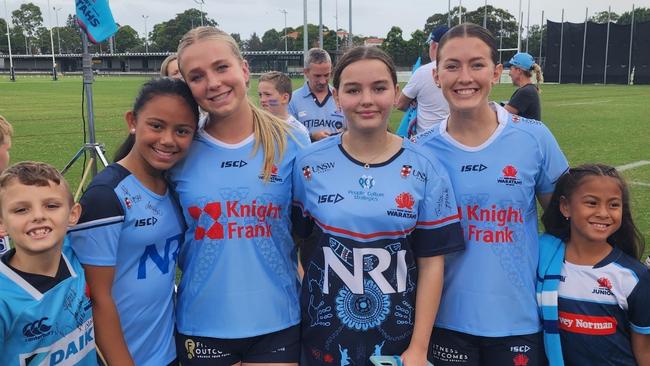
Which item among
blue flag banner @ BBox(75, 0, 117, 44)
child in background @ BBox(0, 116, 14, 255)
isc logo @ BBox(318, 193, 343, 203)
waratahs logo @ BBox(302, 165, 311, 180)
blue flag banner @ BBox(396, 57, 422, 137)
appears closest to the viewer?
isc logo @ BBox(318, 193, 343, 203)

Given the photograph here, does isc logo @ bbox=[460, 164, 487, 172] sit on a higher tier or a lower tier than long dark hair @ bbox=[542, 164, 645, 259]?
higher

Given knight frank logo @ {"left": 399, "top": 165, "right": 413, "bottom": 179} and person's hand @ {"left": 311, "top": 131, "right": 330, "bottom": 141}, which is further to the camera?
person's hand @ {"left": 311, "top": 131, "right": 330, "bottom": 141}

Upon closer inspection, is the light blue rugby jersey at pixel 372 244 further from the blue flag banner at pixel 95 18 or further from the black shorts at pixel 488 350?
the blue flag banner at pixel 95 18

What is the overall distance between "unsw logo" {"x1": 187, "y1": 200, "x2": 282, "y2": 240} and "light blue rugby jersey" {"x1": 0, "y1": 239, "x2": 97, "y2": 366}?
0.44m

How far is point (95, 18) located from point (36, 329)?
14.0ft

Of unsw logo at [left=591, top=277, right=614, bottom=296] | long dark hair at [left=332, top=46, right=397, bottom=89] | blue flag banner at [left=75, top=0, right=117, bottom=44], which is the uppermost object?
blue flag banner at [left=75, top=0, right=117, bottom=44]

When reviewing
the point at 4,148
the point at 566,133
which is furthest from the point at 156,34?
the point at 4,148

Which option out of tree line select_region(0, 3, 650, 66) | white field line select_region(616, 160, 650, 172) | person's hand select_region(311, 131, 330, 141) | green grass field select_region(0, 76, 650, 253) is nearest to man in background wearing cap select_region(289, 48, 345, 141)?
person's hand select_region(311, 131, 330, 141)

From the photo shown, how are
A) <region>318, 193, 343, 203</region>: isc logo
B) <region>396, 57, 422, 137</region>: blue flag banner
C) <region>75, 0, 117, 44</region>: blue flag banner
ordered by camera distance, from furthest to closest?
<region>396, 57, 422, 137</region>: blue flag banner → <region>75, 0, 117, 44</region>: blue flag banner → <region>318, 193, 343, 203</region>: isc logo

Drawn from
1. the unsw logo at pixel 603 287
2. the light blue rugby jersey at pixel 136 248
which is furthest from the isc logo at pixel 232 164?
the unsw logo at pixel 603 287

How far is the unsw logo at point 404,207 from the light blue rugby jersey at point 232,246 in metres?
→ 0.45

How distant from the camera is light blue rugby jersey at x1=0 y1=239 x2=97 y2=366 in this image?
68.6 inches

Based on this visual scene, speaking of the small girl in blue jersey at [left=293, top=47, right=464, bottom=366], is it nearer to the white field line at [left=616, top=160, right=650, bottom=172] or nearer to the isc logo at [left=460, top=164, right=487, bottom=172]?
the isc logo at [left=460, top=164, right=487, bottom=172]

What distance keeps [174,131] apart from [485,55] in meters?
1.23
